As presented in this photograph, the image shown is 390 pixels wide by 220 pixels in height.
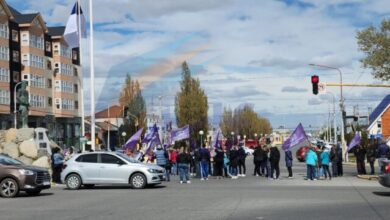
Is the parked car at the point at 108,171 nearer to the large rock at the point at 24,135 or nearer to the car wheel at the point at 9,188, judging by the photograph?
the car wheel at the point at 9,188

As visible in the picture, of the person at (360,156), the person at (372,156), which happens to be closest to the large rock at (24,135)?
the person at (360,156)

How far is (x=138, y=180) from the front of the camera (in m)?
23.5

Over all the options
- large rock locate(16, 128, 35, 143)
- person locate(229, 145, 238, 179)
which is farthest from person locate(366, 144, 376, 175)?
large rock locate(16, 128, 35, 143)

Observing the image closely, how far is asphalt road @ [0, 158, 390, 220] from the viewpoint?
46.8 ft

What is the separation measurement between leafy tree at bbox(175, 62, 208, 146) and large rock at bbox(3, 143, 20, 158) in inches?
2331

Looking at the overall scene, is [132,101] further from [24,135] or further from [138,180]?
[138,180]

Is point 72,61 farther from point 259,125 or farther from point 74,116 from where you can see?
point 259,125

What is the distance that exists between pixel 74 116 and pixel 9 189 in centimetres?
6716

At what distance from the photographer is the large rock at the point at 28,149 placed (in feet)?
100

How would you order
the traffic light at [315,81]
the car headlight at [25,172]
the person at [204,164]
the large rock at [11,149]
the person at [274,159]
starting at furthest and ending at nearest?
1. the traffic light at [315,81]
2. the large rock at [11,149]
3. the person at [204,164]
4. the person at [274,159]
5. the car headlight at [25,172]

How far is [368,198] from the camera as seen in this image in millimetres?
18109

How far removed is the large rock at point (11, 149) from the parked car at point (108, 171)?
7.29 metres

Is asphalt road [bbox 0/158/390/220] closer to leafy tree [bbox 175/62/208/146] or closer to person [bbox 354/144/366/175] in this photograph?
person [bbox 354/144/366/175]

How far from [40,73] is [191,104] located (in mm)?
23493
